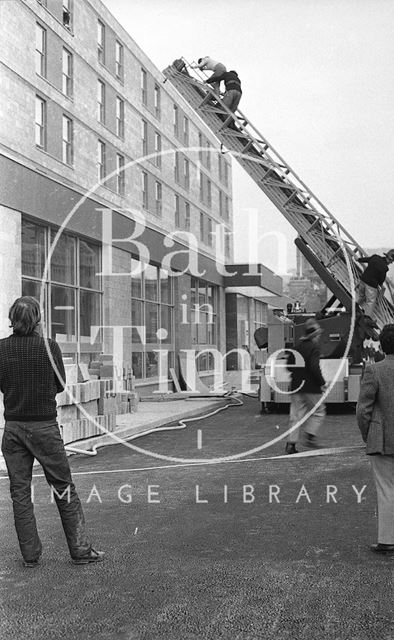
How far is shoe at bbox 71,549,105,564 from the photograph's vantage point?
5535 mm

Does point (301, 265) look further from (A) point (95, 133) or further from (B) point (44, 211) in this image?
A: (A) point (95, 133)

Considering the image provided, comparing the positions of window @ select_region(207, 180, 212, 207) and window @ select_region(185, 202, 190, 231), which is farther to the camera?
window @ select_region(207, 180, 212, 207)

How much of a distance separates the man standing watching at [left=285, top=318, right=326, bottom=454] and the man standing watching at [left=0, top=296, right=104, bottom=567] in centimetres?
591

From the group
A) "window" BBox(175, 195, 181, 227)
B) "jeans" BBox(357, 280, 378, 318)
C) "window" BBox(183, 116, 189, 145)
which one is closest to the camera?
"jeans" BBox(357, 280, 378, 318)

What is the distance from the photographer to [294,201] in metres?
16.3

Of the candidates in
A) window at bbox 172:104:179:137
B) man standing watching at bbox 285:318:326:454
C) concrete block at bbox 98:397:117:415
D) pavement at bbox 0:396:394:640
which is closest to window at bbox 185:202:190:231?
window at bbox 172:104:179:137

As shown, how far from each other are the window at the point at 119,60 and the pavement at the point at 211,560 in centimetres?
1900

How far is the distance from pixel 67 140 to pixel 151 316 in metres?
7.97

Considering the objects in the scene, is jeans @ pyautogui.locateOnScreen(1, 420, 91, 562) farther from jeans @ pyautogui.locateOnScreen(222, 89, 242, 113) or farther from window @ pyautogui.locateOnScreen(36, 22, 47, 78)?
window @ pyautogui.locateOnScreen(36, 22, 47, 78)

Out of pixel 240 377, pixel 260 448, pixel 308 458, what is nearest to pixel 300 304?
pixel 260 448

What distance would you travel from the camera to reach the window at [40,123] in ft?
66.4

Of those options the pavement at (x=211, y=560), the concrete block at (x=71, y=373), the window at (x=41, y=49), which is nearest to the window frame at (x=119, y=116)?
the window at (x=41, y=49)

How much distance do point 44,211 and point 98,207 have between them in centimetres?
390

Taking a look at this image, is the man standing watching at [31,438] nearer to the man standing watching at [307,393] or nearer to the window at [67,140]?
the man standing watching at [307,393]
